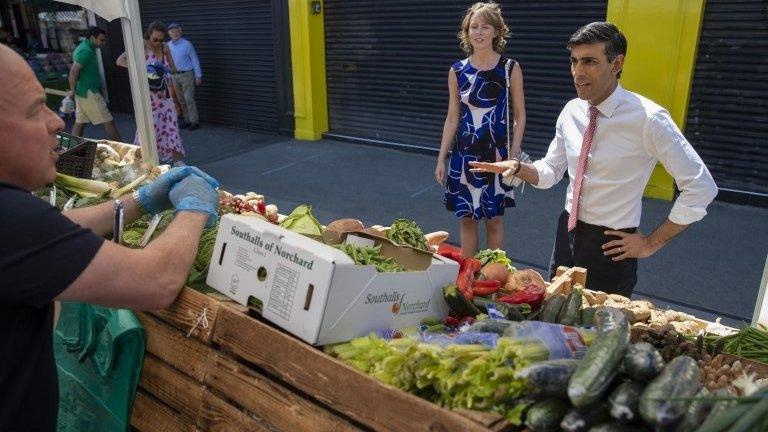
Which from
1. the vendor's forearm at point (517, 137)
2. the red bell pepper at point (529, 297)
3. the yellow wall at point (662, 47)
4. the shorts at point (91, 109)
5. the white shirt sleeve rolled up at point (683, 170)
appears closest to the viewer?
the red bell pepper at point (529, 297)

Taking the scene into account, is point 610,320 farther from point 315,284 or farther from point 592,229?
point 592,229

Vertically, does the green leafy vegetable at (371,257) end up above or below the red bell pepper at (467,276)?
above

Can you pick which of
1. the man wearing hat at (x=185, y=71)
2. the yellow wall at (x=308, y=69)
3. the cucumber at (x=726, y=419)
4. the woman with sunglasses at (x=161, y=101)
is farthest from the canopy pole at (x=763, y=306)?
the man wearing hat at (x=185, y=71)

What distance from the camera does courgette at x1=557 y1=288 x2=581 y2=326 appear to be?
2.32m

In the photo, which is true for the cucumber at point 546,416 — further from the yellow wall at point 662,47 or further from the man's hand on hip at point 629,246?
the yellow wall at point 662,47

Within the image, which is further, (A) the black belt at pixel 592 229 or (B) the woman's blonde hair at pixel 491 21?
(B) the woman's blonde hair at pixel 491 21

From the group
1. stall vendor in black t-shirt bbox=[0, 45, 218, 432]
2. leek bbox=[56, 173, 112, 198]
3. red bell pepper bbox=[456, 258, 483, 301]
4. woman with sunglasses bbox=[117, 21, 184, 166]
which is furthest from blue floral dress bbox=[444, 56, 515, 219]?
woman with sunglasses bbox=[117, 21, 184, 166]

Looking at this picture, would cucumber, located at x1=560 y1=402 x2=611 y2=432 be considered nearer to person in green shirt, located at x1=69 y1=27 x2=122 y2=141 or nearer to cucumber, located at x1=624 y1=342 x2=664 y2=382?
cucumber, located at x1=624 y1=342 x2=664 y2=382

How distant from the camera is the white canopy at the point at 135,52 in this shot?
4691 millimetres

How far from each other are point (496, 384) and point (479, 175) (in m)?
3.44

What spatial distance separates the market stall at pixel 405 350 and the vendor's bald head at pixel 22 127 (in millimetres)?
805

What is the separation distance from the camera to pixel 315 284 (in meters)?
2.01

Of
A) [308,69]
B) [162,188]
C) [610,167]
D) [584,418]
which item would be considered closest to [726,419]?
Result: [584,418]

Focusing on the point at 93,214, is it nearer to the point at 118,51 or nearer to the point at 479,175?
the point at 479,175
